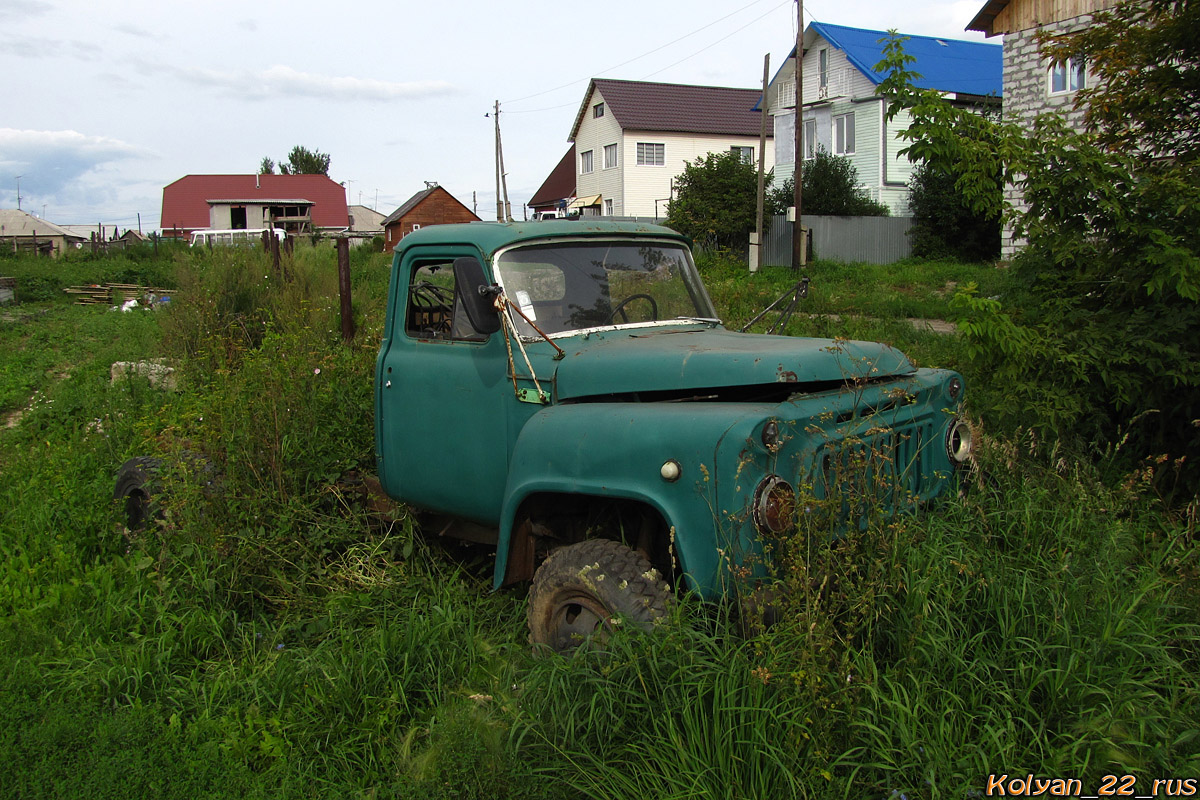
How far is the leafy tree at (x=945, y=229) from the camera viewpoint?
24.5 m

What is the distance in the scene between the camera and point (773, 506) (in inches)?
113

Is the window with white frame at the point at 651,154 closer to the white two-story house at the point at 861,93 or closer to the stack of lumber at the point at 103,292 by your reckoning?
the white two-story house at the point at 861,93

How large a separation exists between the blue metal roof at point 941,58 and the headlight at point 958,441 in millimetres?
25499

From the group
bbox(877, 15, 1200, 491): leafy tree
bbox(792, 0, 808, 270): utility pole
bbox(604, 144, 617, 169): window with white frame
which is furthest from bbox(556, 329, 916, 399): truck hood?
bbox(604, 144, 617, 169): window with white frame

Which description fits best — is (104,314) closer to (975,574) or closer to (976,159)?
(976,159)

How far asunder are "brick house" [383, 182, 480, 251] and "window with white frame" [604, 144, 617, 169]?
11676 millimetres

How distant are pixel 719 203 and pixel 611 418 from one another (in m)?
24.0

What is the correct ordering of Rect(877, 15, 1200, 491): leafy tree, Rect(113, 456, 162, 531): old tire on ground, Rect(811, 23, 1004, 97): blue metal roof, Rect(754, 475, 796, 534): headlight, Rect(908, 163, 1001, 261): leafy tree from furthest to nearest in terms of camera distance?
Rect(811, 23, 1004, 97): blue metal roof
Rect(908, 163, 1001, 261): leafy tree
Rect(113, 456, 162, 531): old tire on ground
Rect(877, 15, 1200, 491): leafy tree
Rect(754, 475, 796, 534): headlight

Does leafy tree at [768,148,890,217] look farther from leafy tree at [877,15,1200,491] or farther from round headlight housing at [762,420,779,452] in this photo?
round headlight housing at [762,420,779,452]

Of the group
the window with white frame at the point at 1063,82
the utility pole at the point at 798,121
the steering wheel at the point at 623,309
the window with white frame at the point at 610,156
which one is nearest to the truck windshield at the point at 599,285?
the steering wheel at the point at 623,309

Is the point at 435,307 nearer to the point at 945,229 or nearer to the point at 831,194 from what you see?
the point at 945,229

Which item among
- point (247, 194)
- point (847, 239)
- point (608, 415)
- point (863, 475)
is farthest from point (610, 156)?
point (863, 475)

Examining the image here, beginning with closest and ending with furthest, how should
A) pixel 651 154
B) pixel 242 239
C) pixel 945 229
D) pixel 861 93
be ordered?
pixel 242 239
pixel 945 229
pixel 861 93
pixel 651 154

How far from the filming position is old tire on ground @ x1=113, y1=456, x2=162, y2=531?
209 inches
